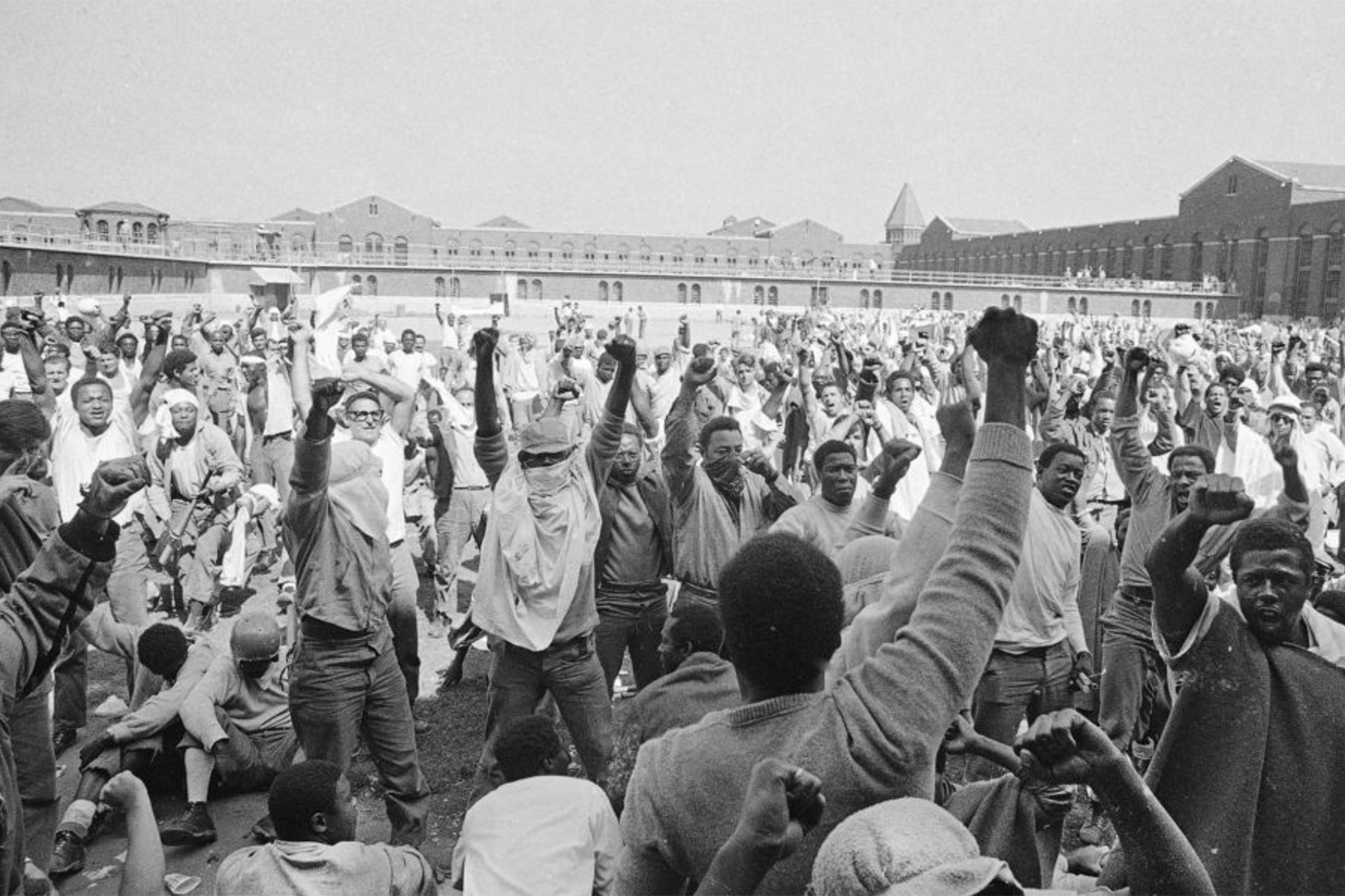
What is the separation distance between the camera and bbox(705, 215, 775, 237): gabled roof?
99.1 m

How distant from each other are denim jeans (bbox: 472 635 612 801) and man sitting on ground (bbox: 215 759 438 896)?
4.12 ft

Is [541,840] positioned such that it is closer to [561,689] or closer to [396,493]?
[561,689]

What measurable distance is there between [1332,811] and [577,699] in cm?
281

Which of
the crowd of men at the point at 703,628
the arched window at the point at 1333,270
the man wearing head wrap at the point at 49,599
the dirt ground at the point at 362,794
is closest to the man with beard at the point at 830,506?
the crowd of men at the point at 703,628

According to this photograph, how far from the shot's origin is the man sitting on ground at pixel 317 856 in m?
2.61

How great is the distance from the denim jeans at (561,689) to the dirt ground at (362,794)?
29.5 inches

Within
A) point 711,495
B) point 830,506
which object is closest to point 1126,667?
point 830,506

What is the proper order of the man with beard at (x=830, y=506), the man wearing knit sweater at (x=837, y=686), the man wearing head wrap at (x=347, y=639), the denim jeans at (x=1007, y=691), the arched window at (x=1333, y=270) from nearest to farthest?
the man wearing knit sweater at (x=837, y=686) < the man wearing head wrap at (x=347, y=639) < the man with beard at (x=830, y=506) < the denim jeans at (x=1007, y=691) < the arched window at (x=1333, y=270)

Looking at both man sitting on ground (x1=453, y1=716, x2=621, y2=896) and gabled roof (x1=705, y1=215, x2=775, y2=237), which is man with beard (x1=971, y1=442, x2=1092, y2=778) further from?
gabled roof (x1=705, y1=215, x2=775, y2=237)

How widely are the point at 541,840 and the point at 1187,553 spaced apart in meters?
1.72

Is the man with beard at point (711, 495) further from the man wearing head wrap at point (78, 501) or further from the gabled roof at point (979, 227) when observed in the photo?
the gabled roof at point (979, 227)

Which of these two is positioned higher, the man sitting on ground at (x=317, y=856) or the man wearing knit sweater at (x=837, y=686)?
the man wearing knit sweater at (x=837, y=686)

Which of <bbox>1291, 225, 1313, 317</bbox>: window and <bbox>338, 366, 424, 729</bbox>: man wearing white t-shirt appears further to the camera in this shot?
<bbox>1291, 225, 1313, 317</bbox>: window

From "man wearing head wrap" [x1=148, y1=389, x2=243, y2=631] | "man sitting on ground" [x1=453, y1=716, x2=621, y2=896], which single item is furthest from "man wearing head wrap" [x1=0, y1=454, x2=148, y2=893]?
"man wearing head wrap" [x1=148, y1=389, x2=243, y2=631]
